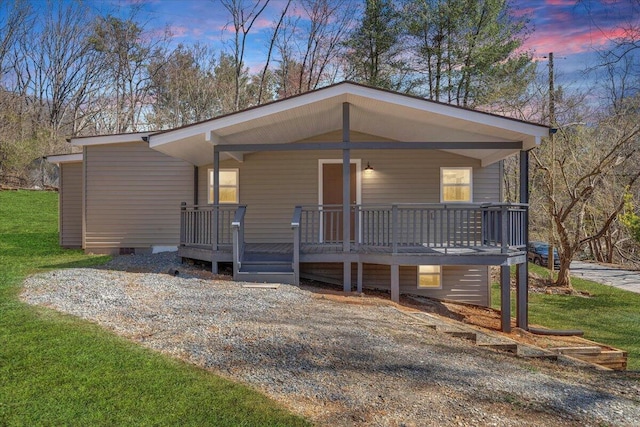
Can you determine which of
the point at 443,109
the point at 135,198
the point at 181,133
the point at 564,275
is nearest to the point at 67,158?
the point at 135,198

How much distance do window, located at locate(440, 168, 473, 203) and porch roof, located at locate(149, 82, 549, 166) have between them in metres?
0.73

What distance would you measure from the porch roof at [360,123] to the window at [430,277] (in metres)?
2.99

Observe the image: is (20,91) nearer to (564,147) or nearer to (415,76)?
(415,76)

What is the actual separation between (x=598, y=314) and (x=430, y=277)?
4.91 metres

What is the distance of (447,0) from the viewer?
784 inches

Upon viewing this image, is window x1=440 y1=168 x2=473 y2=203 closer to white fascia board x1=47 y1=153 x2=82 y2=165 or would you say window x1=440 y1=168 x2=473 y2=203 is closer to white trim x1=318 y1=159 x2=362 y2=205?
white trim x1=318 y1=159 x2=362 y2=205

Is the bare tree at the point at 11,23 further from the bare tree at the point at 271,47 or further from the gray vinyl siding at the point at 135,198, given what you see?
the gray vinyl siding at the point at 135,198

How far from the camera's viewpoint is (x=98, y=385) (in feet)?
11.2

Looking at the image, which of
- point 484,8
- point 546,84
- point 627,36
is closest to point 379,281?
point 627,36

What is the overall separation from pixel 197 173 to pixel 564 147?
11.4 metres

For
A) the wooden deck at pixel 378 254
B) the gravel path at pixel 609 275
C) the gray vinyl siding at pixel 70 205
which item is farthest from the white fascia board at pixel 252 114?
the gravel path at pixel 609 275

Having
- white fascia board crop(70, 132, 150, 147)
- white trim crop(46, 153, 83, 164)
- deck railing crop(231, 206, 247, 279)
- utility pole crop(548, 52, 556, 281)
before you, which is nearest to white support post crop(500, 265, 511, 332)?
deck railing crop(231, 206, 247, 279)

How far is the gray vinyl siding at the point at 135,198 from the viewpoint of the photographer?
10.9 m

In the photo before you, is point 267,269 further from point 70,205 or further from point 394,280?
point 70,205
